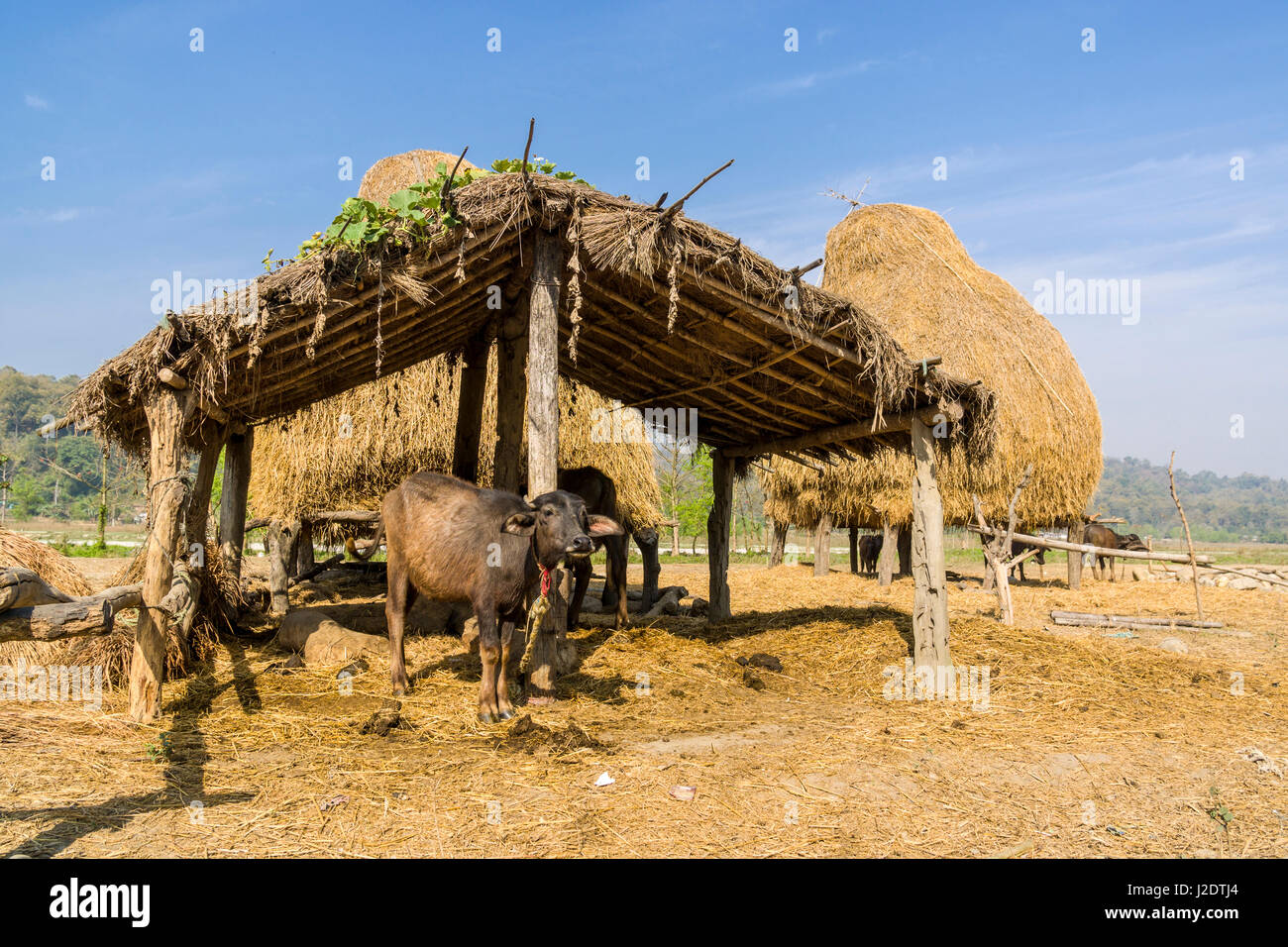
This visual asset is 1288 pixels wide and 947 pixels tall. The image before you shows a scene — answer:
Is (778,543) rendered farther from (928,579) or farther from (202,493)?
(202,493)

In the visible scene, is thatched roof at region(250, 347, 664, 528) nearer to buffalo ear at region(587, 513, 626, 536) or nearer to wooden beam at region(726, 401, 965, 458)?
wooden beam at region(726, 401, 965, 458)

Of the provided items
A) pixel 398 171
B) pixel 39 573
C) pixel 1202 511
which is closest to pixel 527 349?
pixel 39 573

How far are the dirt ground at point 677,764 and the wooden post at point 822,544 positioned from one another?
12.2 m

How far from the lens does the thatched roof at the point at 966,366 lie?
16922mm

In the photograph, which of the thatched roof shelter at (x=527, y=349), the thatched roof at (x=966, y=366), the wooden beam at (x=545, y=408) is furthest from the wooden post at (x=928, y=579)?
the thatched roof at (x=966, y=366)

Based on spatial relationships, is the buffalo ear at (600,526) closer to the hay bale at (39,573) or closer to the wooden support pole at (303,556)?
the hay bale at (39,573)

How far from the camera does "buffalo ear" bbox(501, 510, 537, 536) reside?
5797 mm

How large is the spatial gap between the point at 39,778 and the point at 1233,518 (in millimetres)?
155854

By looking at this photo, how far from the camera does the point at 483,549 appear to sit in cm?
613

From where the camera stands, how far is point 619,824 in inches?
153

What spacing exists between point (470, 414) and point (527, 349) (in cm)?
190

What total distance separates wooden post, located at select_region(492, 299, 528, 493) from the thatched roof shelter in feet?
0.08

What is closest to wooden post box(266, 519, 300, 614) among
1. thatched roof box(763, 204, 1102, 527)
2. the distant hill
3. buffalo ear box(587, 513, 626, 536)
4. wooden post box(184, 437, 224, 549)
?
wooden post box(184, 437, 224, 549)
